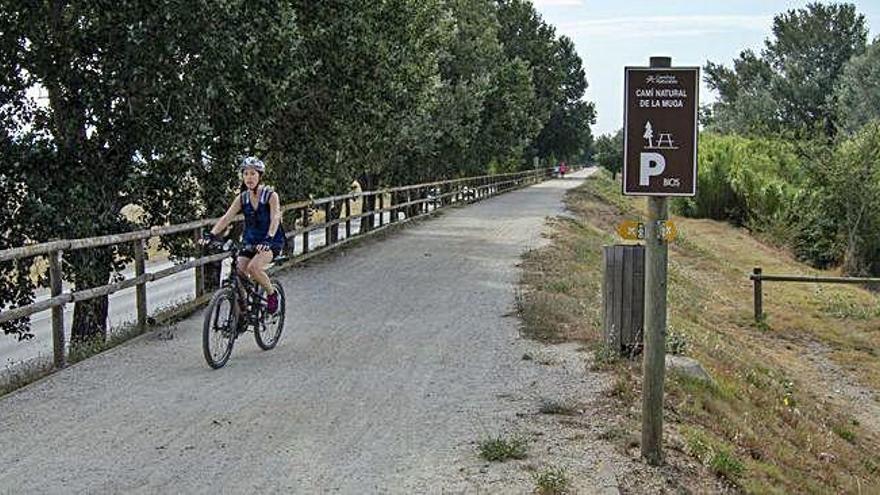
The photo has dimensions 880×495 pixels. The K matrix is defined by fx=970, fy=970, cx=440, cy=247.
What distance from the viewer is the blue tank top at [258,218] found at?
9031 millimetres

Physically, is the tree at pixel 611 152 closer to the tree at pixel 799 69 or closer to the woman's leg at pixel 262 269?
the tree at pixel 799 69

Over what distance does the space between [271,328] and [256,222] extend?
4.53 ft

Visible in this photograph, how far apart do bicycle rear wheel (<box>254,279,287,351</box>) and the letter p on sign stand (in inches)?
191

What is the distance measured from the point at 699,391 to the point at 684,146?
3206 millimetres

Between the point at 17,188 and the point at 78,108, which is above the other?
the point at 78,108

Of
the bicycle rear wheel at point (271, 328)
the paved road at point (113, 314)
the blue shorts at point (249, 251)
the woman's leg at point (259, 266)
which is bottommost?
the paved road at point (113, 314)

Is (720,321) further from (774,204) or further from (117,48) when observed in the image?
(774,204)

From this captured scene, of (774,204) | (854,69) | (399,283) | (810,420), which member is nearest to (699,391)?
(810,420)

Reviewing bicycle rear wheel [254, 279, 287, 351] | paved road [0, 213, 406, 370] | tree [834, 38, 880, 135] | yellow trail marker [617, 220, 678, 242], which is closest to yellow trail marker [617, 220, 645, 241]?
yellow trail marker [617, 220, 678, 242]

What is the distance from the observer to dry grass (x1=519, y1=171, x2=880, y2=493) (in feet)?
25.0

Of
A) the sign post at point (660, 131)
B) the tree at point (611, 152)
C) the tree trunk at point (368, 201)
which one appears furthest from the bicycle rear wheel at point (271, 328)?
the tree at point (611, 152)

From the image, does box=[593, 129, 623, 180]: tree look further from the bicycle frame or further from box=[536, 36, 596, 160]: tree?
the bicycle frame

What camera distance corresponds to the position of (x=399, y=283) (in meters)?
15.5

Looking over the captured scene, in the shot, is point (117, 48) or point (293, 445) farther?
point (117, 48)
